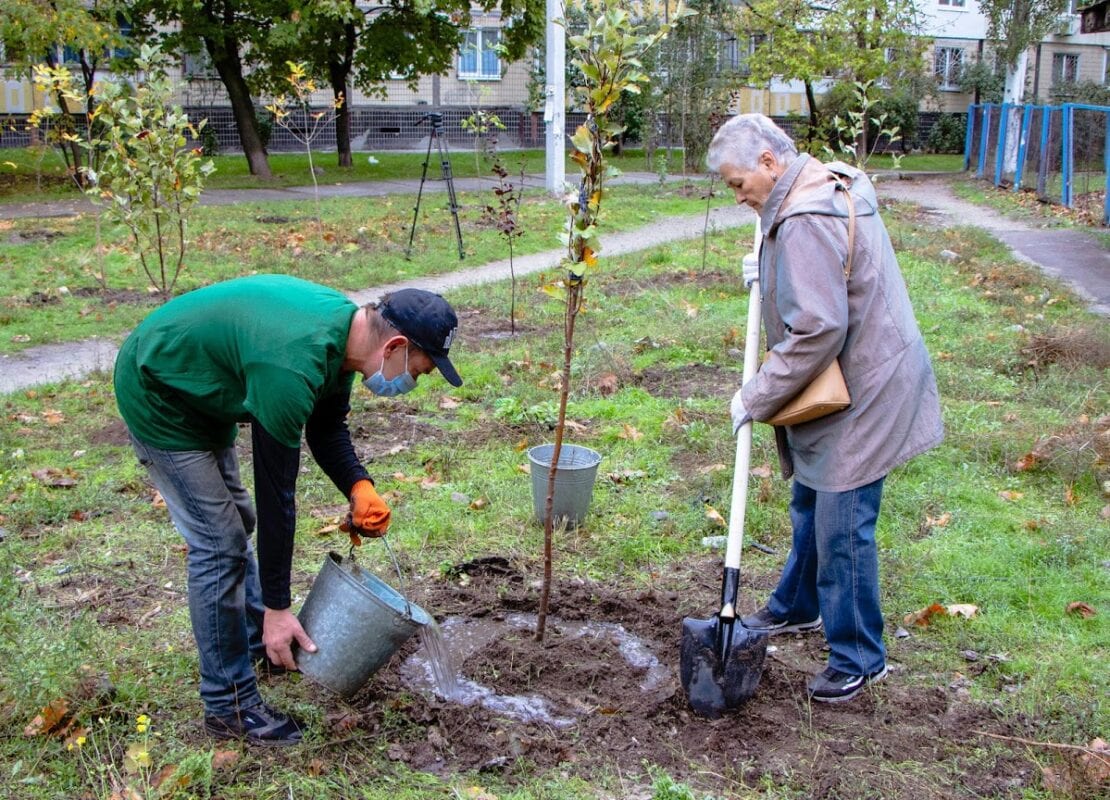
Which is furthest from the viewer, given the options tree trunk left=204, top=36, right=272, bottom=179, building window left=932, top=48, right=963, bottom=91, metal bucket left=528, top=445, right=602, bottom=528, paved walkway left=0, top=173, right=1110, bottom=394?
building window left=932, top=48, right=963, bottom=91

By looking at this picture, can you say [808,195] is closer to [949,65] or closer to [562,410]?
[562,410]

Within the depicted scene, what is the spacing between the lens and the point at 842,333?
129 inches

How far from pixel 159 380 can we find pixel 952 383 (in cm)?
555

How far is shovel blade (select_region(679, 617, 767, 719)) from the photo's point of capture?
141 inches

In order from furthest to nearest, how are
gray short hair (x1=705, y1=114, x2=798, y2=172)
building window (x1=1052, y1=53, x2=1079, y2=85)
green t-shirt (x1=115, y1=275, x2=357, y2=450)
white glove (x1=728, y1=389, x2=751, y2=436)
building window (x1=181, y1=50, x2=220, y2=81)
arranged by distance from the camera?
1. building window (x1=1052, y1=53, x2=1079, y2=85)
2. building window (x1=181, y1=50, x2=220, y2=81)
3. white glove (x1=728, y1=389, x2=751, y2=436)
4. gray short hair (x1=705, y1=114, x2=798, y2=172)
5. green t-shirt (x1=115, y1=275, x2=357, y2=450)

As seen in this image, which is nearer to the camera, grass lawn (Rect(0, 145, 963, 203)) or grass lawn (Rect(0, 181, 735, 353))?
grass lawn (Rect(0, 181, 735, 353))

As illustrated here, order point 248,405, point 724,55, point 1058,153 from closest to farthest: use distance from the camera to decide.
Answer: point 248,405
point 1058,153
point 724,55

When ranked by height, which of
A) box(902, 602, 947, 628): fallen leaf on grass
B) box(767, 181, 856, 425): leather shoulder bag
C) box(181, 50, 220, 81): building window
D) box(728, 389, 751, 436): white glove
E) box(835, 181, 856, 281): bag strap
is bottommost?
box(902, 602, 947, 628): fallen leaf on grass

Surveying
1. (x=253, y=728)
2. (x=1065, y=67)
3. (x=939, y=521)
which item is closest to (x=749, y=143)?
(x=253, y=728)

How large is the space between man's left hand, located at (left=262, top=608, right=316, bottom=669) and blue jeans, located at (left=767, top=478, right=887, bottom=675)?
5.45 ft

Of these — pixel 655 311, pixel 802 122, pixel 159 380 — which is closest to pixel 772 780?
pixel 159 380

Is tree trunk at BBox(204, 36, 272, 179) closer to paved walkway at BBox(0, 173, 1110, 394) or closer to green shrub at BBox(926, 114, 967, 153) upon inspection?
paved walkway at BBox(0, 173, 1110, 394)

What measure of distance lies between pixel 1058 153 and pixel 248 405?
19839mm

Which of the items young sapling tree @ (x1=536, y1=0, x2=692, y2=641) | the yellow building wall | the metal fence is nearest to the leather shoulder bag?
young sapling tree @ (x1=536, y1=0, x2=692, y2=641)
